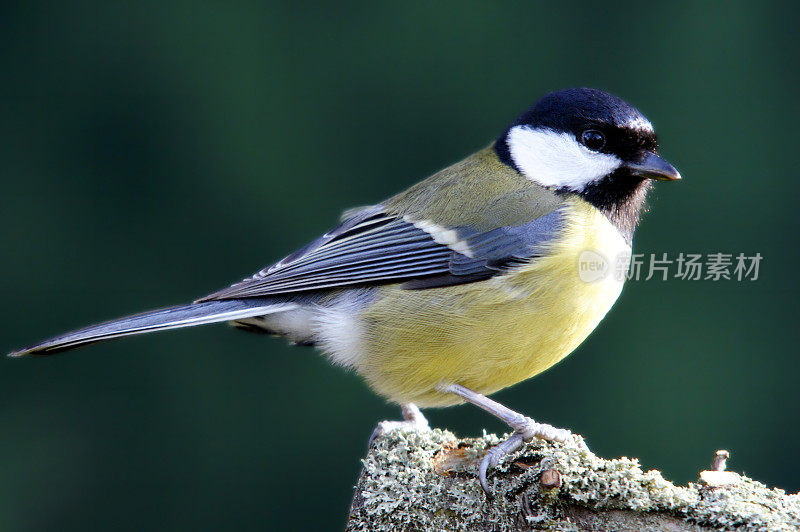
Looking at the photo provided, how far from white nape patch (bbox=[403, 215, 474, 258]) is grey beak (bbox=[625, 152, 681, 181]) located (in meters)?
0.43

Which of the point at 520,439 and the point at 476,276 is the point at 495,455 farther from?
the point at 476,276

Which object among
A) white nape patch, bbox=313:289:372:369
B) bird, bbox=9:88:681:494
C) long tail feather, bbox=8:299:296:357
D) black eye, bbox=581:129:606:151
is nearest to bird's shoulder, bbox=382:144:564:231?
bird, bbox=9:88:681:494

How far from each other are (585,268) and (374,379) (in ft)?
1.76

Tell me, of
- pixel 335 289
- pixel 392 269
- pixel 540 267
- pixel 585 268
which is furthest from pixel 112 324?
pixel 585 268

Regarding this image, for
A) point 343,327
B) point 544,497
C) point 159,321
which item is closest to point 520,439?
point 544,497

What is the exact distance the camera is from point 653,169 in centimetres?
167

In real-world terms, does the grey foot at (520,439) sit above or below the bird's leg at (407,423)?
above

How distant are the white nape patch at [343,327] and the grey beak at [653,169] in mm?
675

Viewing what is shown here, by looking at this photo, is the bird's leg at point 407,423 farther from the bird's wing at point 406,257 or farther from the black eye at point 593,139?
the black eye at point 593,139

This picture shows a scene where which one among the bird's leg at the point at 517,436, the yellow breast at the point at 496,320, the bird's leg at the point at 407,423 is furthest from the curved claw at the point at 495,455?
the bird's leg at the point at 407,423

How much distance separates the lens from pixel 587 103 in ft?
5.57

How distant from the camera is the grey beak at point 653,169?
1.67 metres

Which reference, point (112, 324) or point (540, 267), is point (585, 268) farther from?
point (112, 324)

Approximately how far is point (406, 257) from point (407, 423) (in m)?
0.43
